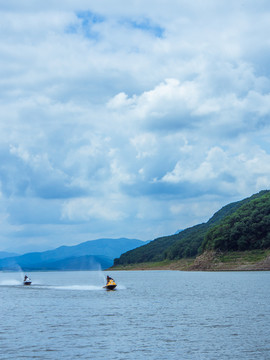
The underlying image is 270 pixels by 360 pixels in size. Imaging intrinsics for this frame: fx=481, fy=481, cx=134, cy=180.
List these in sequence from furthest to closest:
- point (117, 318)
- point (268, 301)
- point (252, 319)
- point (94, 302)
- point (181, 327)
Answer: point (94, 302) < point (268, 301) < point (117, 318) < point (252, 319) < point (181, 327)

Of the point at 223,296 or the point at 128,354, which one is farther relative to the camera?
the point at 223,296

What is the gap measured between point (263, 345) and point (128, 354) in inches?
485

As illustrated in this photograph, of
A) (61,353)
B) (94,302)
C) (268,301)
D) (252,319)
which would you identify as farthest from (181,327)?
(94,302)

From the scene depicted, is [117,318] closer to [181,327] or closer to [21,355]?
[181,327]

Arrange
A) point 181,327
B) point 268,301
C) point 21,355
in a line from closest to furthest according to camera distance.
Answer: point 21,355, point 181,327, point 268,301

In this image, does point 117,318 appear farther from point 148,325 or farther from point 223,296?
point 223,296

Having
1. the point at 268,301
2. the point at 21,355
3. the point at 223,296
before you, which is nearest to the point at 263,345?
the point at 21,355

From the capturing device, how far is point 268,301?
79.7m

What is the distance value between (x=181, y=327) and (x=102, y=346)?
43.4 ft

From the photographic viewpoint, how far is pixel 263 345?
1714 inches

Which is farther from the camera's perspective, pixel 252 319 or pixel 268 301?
pixel 268 301

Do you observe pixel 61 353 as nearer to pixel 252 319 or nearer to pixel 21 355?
pixel 21 355

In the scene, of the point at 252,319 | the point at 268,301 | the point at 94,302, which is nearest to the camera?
the point at 252,319

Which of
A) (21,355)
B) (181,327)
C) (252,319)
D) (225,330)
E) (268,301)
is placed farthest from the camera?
(268,301)
